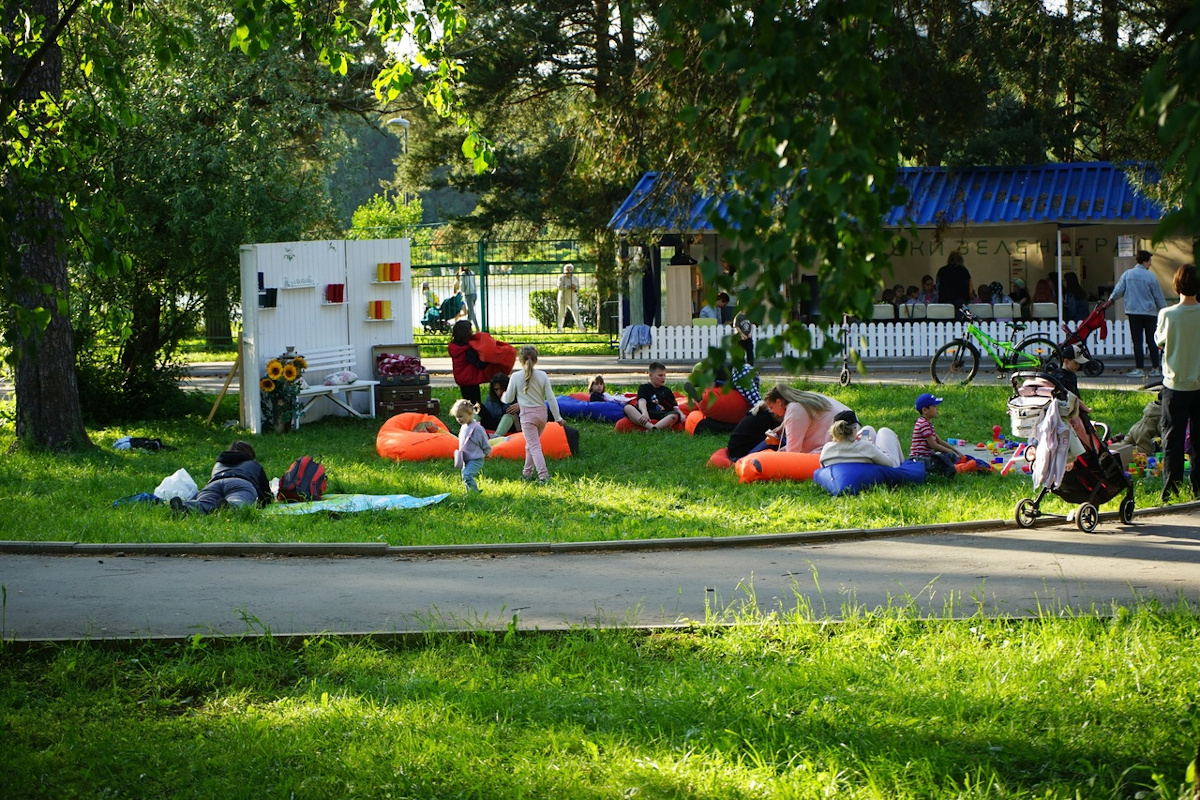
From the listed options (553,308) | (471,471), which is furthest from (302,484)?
(553,308)

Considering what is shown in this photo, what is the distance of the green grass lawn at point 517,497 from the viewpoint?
1021 cm

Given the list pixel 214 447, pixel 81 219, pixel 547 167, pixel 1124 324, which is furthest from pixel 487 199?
pixel 81 219

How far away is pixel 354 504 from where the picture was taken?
452 inches

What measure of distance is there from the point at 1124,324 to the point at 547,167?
15352 millimetres

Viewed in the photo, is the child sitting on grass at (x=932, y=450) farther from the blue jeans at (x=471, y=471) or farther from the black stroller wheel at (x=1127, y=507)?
the blue jeans at (x=471, y=471)

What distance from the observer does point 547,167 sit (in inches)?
1303

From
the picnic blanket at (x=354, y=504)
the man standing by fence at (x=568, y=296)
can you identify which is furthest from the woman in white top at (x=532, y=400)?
the man standing by fence at (x=568, y=296)

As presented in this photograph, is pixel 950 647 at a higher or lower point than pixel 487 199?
lower

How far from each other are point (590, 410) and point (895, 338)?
11145 millimetres

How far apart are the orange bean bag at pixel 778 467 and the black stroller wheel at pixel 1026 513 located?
263 centimetres

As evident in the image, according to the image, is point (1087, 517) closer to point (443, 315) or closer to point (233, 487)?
point (233, 487)

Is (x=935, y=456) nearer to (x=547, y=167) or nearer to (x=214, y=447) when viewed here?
(x=214, y=447)

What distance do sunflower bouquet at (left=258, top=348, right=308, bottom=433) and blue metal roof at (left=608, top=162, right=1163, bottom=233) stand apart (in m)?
9.03

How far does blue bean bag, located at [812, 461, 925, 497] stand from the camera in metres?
11.6
